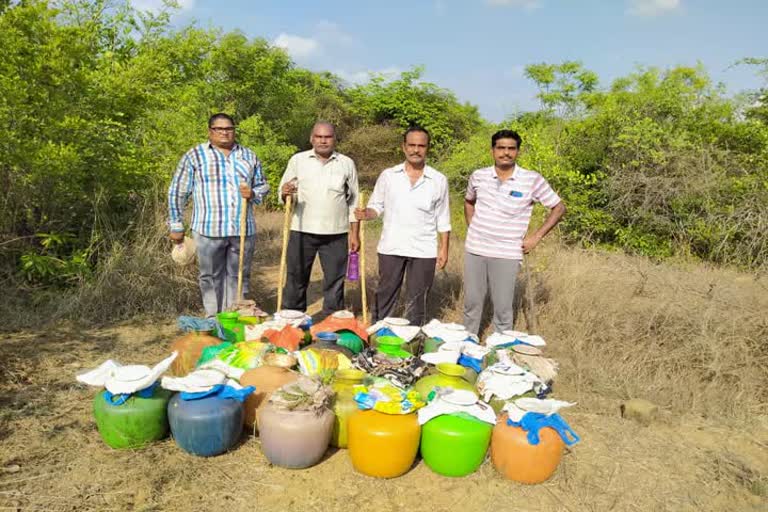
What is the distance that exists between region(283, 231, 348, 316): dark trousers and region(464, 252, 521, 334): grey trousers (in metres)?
1.12

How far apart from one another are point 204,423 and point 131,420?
1.35ft

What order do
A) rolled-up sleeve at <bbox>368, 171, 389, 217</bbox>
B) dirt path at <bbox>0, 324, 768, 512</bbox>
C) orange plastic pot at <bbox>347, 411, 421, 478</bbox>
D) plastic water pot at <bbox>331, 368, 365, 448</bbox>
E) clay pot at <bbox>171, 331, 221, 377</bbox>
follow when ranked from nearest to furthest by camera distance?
1. dirt path at <bbox>0, 324, 768, 512</bbox>
2. orange plastic pot at <bbox>347, 411, 421, 478</bbox>
3. plastic water pot at <bbox>331, 368, 365, 448</bbox>
4. clay pot at <bbox>171, 331, 221, 377</bbox>
5. rolled-up sleeve at <bbox>368, 171, 389, 217</bbox>

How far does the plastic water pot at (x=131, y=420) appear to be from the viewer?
3.02 metres

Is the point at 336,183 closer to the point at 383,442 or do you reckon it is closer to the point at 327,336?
the point at 327,336

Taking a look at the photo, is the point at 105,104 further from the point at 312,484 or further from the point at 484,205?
the point at 312,484

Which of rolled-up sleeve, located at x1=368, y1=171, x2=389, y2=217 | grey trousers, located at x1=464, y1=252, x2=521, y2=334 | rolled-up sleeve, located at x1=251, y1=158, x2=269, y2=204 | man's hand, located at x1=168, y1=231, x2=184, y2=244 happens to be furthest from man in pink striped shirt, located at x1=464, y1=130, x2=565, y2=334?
man's hand, located at x1=168, y1=231, x2=184, y2=244

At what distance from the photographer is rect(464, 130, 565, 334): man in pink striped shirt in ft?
14.0

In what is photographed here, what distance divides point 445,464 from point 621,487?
98 cm

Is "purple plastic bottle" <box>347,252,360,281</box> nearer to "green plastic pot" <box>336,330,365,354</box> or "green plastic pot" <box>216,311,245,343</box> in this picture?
"green plastic pot" <box>336,330,365,354</box>

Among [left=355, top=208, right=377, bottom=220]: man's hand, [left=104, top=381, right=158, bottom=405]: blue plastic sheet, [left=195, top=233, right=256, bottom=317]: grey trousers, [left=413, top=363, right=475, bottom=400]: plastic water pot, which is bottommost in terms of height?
[left=104, top=381, right=158, bottom=405]: blue plastic sheet

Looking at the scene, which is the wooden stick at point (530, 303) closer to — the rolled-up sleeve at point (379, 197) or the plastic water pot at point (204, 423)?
the rolled-up sleeve at point (379, 197)

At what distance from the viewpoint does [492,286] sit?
4.43 metres

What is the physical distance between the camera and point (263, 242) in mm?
9656

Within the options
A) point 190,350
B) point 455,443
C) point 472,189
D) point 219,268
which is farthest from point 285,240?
point 455,443
